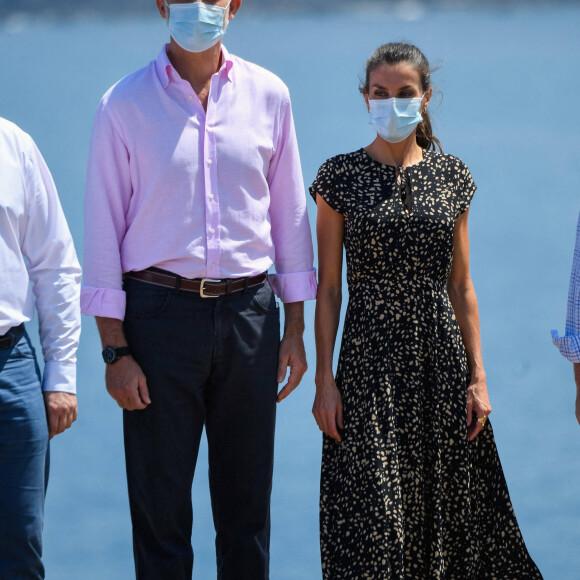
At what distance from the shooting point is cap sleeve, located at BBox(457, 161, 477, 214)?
8.41 feet

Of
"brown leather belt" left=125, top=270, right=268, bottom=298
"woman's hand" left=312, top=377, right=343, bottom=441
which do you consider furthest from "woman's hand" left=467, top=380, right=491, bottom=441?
"brown leather belt" left=125, top=270, right=268, bottom=298

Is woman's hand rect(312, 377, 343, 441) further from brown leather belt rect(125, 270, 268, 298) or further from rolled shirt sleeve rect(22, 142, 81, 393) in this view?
rolled shirt sleeve rect(22, 142, 81, 393)

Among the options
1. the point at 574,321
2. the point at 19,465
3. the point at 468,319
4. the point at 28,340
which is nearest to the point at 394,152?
the point at 468,319

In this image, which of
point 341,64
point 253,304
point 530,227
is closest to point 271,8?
point 341,64

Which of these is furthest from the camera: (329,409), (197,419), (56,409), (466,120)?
(466,120)

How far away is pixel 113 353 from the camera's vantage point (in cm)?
229

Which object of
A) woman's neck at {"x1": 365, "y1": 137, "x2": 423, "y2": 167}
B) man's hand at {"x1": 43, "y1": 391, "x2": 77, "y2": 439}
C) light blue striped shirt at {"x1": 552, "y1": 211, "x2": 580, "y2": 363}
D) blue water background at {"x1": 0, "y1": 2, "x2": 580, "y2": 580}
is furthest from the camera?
blue water background at {"x1": 0, "y1": 2, "x2": 580, "y2": 580}

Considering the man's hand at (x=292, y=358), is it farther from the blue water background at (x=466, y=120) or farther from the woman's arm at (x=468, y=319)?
the blue water background at (x=466, y=120)

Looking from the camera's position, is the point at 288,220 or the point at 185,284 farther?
the point at 288,220

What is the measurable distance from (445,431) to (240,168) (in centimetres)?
79

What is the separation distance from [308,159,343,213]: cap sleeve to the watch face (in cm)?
62

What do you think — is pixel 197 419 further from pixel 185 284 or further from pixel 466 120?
pixel 466 120

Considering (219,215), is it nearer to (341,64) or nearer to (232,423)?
(232,423)

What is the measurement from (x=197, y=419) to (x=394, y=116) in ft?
2.78
